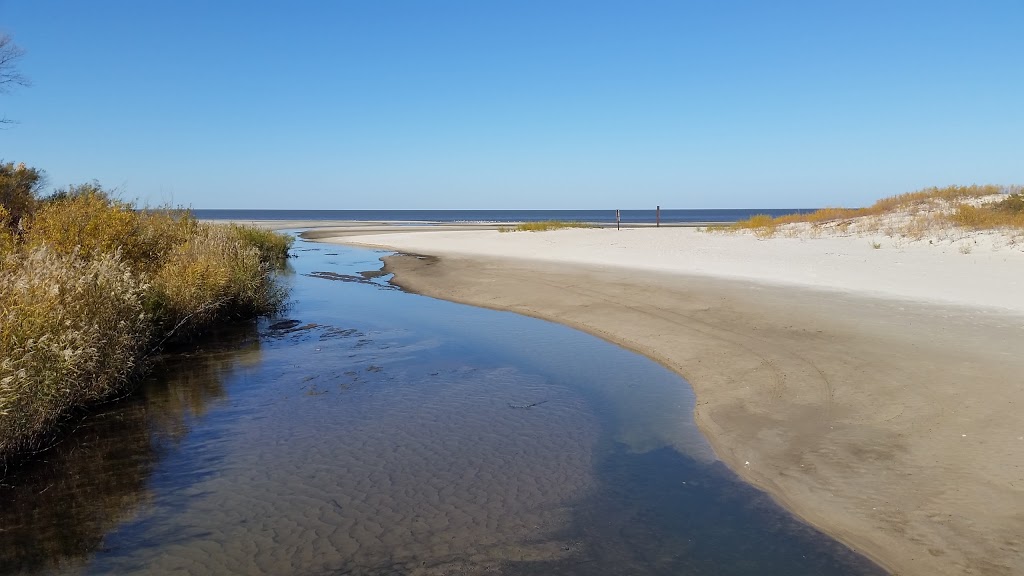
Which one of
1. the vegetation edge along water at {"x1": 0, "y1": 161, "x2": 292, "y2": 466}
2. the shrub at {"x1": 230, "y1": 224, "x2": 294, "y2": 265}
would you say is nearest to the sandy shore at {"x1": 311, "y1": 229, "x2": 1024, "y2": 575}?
the vegetation edge along water at {"x1": 0, "y1": 161, "x2": 292, "y2": 466}

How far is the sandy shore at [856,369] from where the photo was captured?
5207mm

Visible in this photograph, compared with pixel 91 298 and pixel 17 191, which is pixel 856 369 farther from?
pixel 17 191

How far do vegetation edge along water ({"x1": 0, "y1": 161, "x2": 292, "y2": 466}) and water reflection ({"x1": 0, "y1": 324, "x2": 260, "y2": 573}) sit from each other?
296mm

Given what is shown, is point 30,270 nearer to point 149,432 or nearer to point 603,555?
point 149,432

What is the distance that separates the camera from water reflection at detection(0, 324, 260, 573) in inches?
204

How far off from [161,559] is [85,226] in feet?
31.1

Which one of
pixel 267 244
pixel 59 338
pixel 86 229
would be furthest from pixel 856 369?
pixel 267 244

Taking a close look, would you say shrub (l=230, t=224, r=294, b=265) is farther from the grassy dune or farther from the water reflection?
the grassy dune

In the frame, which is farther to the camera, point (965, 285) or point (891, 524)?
point (965, 285)

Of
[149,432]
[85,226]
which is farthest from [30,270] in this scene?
[85,226]

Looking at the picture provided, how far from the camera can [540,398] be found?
904 centimetres

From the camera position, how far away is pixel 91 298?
28.5 ft

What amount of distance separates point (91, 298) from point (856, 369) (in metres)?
10.2

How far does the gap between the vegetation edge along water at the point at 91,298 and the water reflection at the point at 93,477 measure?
0.30 m
